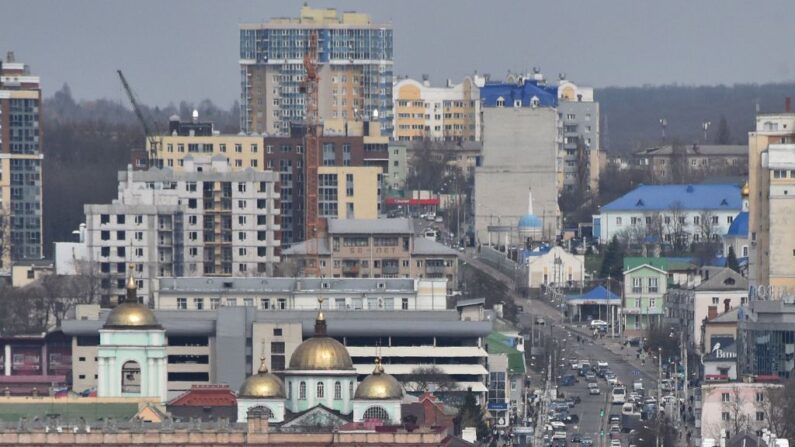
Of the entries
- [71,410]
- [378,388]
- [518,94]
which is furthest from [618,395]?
[518,94]

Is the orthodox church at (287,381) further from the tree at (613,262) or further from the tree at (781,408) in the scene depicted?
the tree at (613,262)

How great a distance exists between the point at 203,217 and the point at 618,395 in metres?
35.2

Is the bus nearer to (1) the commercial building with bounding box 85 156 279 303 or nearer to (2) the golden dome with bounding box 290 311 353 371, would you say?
(2) the golden dome with bounding box 290 311 353 371

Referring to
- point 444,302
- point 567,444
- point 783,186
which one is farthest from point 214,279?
point 567,444

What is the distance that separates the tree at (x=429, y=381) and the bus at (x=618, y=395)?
160 inches

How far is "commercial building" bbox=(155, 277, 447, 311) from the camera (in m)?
134

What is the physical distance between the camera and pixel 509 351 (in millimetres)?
129625

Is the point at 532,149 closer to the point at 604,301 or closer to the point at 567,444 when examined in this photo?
the point at 604,301

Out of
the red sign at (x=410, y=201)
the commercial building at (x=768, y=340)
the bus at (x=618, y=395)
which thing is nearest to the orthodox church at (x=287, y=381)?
the bus at (x=618, y=395)

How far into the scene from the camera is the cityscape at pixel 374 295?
107000mm

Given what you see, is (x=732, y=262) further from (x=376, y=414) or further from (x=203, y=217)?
(x=376, y=414)

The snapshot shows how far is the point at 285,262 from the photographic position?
153 m

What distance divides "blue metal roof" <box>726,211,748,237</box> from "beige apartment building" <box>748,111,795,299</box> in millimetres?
21325

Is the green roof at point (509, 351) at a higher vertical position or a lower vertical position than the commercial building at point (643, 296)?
lower
